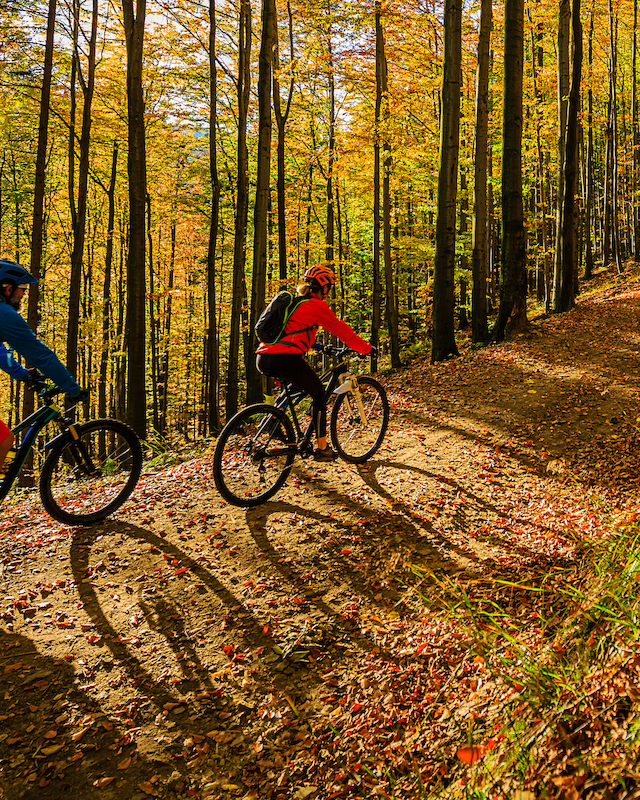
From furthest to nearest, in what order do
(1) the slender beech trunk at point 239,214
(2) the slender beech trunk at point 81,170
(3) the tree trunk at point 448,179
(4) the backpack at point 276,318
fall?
(2) the slender beech trunk at point 81,170, (1) the slender beech trunk at point 239,214, (3) the tree trunk at point 448,179, (4) the backpack at point 276,318

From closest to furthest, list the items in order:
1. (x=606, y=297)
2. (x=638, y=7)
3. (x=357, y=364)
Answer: (x=606, y=297), (x=638, y=7), (x=357, y=364)

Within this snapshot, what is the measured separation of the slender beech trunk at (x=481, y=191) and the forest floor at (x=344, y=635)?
5.90 metres

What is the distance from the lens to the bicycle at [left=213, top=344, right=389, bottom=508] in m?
5.28

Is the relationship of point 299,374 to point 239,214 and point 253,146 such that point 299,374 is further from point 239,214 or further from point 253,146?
point 253,146

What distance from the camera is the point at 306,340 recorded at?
17.7ft

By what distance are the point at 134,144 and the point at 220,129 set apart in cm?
884

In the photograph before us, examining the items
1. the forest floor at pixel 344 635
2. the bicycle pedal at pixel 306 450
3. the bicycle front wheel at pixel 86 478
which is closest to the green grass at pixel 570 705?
the forest floor at pixel 344 635

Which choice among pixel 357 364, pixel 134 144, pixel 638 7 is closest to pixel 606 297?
pixel 357 364

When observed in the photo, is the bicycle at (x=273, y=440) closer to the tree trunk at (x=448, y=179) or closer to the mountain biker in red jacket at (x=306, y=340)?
the mountain biker in red jacket at (x=306, y=340)

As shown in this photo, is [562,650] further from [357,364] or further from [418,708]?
[357,364]

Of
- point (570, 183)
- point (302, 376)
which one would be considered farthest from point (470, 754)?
point (570, 183)

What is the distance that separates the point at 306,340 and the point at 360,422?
162cm

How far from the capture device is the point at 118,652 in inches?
132

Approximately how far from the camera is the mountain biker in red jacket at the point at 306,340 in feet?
17.3
